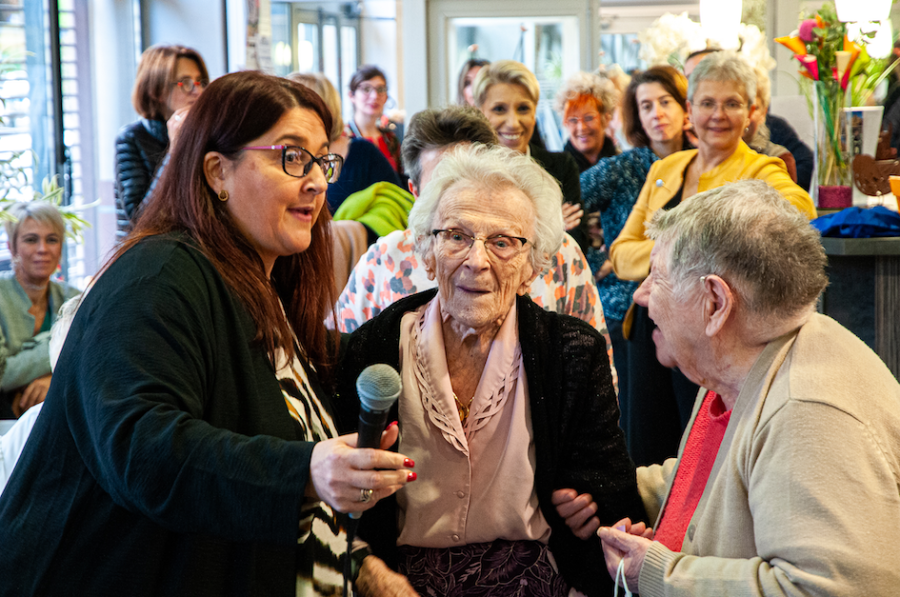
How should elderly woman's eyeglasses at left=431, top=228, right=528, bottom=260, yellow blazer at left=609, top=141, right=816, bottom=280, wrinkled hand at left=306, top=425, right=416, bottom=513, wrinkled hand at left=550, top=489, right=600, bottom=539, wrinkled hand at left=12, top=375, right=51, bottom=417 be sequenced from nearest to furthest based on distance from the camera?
wrinkled hand at left=306, top=425, right=416, bottom=513, wrinkled hand at left=550, top=489, right=600, bottom=539, elderly woman's eyeglasses at left=431, top=228, right=528, bottom=260, wrinkled hand at left=12, top=375, right=51, bottom=417, yellow blazer at left=609, top=141, right=816, bottom=280

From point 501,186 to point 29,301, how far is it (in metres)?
2.02

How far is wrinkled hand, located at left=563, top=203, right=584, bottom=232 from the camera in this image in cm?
328

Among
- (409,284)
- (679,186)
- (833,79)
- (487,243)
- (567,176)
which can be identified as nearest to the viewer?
(487,243)

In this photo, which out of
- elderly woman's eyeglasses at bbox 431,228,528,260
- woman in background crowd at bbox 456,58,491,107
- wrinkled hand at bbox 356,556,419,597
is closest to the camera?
wrinkled hand at bbox 356,556,419,597

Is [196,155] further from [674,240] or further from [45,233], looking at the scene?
[45,233]

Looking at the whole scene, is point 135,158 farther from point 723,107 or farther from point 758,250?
point 758,250

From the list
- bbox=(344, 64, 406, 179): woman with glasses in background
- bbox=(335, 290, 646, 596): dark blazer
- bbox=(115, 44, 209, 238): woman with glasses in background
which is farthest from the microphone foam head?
bbox=(344, 64, 406, 179): woman with glasses in background

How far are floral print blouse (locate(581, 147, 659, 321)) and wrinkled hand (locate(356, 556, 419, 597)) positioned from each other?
2052 mm

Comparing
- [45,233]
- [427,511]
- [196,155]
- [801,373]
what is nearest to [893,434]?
[801,373]

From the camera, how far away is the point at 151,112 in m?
4.02

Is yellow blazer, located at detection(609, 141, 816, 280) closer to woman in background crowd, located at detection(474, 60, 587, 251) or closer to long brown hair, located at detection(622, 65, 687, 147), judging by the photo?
woman in background crowd, located at detection(474, 60, 587, 251)

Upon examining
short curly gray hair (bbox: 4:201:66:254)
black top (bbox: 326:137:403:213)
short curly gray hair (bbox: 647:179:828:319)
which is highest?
black top (bbox: 326:137:403:213)

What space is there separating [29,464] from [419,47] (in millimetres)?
6489

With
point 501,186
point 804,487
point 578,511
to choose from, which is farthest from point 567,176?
point 804,487
